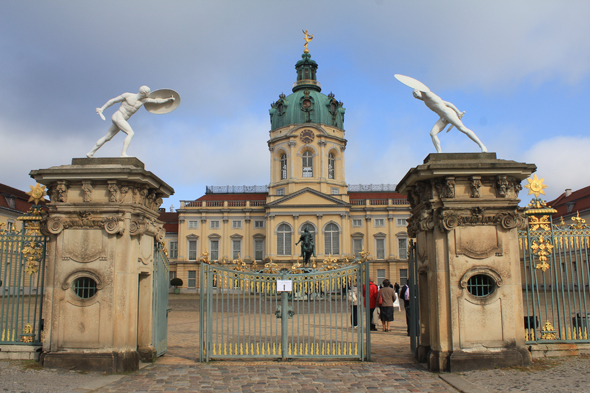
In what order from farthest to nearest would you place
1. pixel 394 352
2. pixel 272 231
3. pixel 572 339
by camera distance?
pixel 272 231, pixel 394 352, pixel 572 339

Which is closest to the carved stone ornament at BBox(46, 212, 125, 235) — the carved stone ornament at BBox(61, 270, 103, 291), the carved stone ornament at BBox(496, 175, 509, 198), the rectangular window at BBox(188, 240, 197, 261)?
the carved stone ornament at BBox(61, 270, 103, 291)

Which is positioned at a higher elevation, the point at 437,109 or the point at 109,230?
the point at 437,109

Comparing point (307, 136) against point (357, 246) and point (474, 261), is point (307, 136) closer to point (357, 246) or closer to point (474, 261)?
point (357, 246)

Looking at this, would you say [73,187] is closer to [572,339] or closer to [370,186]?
[572,339]

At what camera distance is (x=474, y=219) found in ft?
29.4

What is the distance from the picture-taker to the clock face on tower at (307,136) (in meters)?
52.6

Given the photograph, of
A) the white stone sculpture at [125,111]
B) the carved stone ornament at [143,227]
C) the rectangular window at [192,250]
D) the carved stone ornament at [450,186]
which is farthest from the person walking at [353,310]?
the rectangular window at [192,250]

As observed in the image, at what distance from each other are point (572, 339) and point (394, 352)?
3.41m

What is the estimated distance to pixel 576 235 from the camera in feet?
32.2

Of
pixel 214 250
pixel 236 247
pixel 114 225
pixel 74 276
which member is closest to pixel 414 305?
Result: pixel 114 225

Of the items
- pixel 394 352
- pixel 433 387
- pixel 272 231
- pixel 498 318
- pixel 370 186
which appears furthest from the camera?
pixel 370 186

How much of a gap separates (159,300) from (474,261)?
19.8 ft

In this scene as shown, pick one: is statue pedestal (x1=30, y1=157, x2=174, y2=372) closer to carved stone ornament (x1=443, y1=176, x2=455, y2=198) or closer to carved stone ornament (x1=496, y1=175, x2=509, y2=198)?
carved stone ornament (x1=443, y1=176, x2=455, y2=198)

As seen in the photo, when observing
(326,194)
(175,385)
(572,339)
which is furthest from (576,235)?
→ (326,194)
